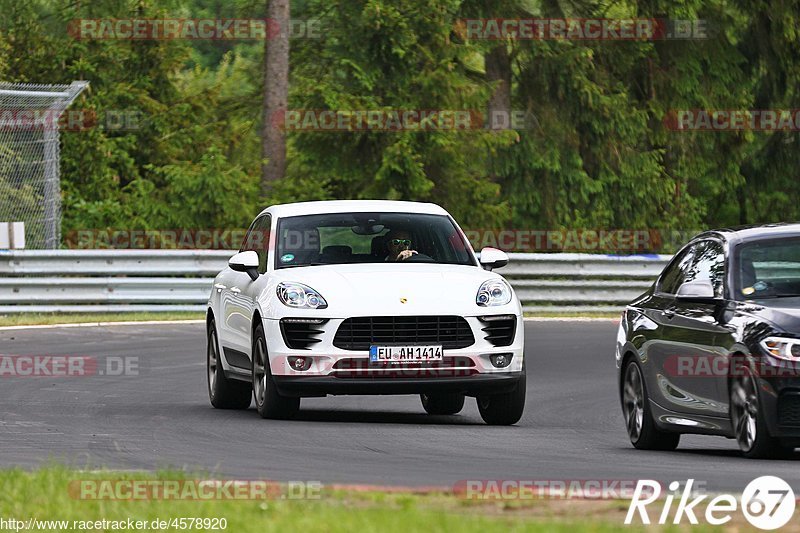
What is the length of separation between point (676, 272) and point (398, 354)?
2.13 meters

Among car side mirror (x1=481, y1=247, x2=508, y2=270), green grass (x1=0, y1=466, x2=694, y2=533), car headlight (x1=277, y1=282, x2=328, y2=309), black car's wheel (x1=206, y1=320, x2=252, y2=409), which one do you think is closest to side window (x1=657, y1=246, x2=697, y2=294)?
car side mirror (x1=481, y1=247, x2=508, y2=270)

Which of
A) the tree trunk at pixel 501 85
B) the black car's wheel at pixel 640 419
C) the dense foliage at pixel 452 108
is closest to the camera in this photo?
the black car's wheel at pixel 640 419

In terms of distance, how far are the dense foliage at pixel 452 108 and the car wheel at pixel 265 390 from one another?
731 inches

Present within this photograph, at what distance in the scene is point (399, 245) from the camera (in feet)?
47.6

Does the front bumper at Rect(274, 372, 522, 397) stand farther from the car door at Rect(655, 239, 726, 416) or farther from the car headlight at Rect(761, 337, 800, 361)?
the car headlight at Rect(761, 337, 800, 361)

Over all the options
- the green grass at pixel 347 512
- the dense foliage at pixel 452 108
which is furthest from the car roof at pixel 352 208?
the dense foliage at pixel 452 108

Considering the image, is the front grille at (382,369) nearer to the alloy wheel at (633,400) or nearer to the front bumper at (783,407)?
the alloy wheel at (633,400)

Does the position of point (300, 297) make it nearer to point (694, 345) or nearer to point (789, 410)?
point (694, 345)

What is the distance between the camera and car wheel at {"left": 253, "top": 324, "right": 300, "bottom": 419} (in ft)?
44.5

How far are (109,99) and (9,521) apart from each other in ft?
98.0

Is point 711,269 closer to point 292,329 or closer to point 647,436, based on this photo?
point 647,436

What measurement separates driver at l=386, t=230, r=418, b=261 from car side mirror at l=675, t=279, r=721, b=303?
10.7ft

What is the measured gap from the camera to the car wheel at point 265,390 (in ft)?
44.5

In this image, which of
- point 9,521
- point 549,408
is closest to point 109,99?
point 549,408
